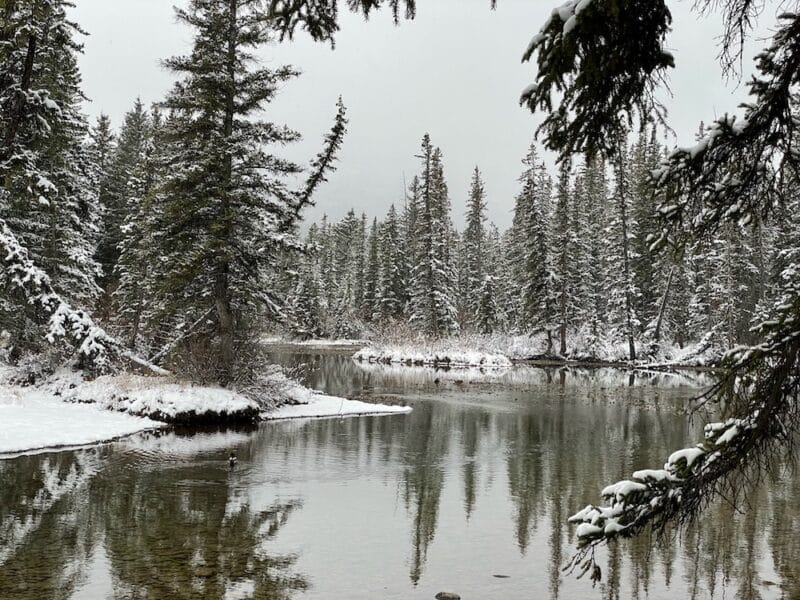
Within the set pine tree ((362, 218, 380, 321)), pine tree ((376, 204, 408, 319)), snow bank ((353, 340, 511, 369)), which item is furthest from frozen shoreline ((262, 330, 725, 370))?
pine tree ((362, 218, 380, 321))

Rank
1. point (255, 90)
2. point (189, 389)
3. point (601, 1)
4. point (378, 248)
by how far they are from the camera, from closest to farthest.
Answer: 1. point (601, 1)
2. point (189, 389)
3. point (255, 90)
4. point (378, 248)

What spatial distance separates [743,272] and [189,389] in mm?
37975

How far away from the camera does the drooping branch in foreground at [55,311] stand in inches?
699

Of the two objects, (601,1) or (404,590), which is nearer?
(601,1)

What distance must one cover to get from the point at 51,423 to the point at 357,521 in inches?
415

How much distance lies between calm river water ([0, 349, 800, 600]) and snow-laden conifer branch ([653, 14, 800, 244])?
4.96m

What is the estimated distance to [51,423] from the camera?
1672cm

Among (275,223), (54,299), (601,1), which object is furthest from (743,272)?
(601,1)

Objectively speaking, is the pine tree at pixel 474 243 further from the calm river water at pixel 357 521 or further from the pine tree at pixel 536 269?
the calm river water at pixel 357 521

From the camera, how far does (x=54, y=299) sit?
20.4 meters

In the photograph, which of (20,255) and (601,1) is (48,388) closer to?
(20,255)

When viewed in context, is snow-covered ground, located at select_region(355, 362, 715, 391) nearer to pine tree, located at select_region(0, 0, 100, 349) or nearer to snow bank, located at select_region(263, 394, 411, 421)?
snow bank, located at select_region(263, 394, 411, 421)

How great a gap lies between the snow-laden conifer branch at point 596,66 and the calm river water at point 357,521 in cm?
566

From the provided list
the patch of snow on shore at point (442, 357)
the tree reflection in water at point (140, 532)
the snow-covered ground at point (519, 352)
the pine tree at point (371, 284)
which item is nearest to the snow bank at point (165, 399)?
the tree reflection in water at point (140, 532)
